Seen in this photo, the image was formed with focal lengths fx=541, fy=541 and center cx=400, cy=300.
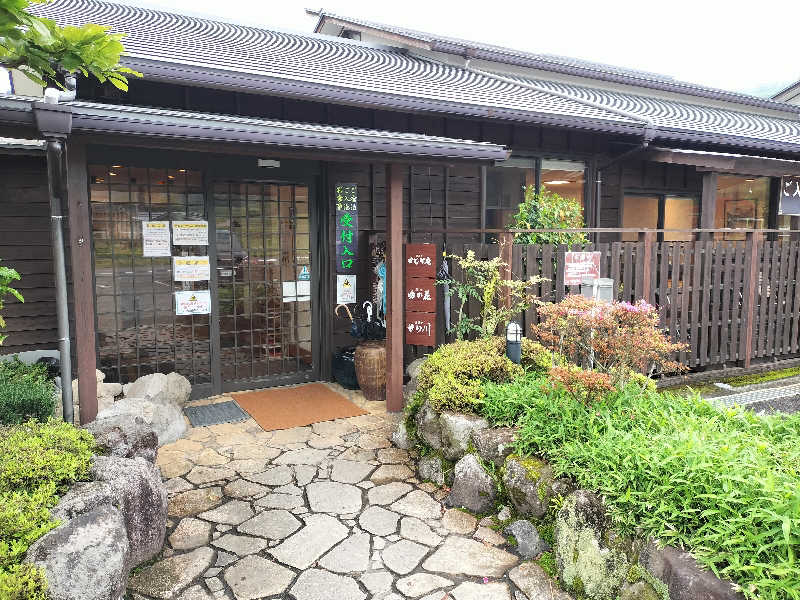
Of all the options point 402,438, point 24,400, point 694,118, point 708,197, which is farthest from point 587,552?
point 694,118

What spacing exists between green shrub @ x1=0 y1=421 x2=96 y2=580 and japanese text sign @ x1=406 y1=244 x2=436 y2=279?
3784mm

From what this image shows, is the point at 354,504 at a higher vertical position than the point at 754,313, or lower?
lower

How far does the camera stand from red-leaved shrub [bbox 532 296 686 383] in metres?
4.43

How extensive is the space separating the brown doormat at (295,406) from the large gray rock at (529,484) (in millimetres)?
2743

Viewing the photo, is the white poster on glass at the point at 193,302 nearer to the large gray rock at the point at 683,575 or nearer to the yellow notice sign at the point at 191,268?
the yellow notice sign at the point at 191,268

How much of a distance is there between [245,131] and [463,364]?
2.88m

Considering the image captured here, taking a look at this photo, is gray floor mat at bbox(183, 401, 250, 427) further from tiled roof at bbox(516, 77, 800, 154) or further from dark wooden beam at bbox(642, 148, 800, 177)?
tiled roof at bbox(516, 77, 800, 154)

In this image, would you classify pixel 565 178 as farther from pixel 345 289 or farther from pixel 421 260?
pixel 345 289

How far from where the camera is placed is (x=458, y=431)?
464 centimetres

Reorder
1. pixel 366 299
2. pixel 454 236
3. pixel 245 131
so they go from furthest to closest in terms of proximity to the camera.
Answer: pixel 454 236
pixel 366 299
pixel 245 131

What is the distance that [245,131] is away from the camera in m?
4.69

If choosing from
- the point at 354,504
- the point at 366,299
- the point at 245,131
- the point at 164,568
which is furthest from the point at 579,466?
the point at 366,299

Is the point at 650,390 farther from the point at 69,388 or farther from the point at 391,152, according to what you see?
the point at 69,388

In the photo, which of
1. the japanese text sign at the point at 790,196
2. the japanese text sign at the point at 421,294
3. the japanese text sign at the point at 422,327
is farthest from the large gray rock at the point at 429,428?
the japanese text sign at the point at 790,196
